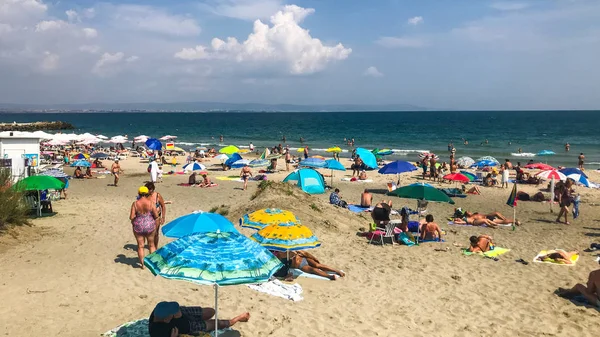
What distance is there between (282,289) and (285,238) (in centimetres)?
85

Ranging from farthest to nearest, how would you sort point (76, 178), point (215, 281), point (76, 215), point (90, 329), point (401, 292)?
point (76, 178), point (76, 215), point (401, 292), point (90, 329), point (215, 281)

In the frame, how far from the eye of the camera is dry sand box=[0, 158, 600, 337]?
6.46 meters

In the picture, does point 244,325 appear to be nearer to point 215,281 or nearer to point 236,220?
point 215,281

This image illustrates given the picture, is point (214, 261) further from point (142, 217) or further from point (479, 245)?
point (479, 245)

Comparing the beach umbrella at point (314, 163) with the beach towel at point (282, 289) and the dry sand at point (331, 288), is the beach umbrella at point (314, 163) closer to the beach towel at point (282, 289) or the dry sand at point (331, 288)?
the dry sand at point (331, 288)

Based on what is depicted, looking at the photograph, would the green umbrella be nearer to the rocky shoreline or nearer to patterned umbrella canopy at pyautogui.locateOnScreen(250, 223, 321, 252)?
patterned umbrella canopy at pyautogui.locateOnScreen(250, 223, 321, 252)

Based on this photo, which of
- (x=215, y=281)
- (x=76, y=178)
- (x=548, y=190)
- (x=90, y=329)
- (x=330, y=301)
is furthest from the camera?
(x=76, y=178)

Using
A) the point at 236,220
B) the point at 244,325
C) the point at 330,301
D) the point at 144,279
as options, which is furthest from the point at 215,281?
the point at 236,220

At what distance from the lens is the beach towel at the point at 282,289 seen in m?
7.36

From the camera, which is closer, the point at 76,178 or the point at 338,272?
the point at 338,272

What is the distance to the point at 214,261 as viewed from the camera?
4.73m

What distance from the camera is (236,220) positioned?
40.4ft

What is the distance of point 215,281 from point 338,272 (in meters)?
4.54

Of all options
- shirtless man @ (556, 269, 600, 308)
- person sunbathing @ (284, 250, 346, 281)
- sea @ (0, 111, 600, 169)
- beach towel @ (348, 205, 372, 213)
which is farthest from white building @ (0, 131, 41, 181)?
sea @ (0, 111, 600, 169)
